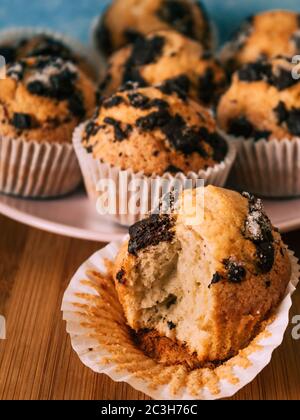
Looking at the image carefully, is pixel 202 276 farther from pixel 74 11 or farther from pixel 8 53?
pixel 74 11

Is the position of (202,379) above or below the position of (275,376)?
above

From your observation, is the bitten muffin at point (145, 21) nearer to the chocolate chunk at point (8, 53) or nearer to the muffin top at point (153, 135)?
the chocolate chunk at point (8, 53)

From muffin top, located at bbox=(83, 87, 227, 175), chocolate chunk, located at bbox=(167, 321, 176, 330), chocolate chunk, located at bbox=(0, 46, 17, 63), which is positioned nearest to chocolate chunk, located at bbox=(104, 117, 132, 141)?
muffin top, located at bbox=(83, 87, 227, 175)

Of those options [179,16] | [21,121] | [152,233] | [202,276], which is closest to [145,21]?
[179,16]

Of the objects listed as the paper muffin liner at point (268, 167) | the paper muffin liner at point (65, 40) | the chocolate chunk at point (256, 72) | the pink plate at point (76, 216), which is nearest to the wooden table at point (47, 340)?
the pink plate at point (76, 216)

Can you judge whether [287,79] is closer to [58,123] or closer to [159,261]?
[58,123]

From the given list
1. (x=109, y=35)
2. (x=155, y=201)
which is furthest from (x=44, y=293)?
(x=109, y=35)

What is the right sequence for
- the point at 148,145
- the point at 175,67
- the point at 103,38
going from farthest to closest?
the point at 103,38 < the point at 175,67 < the point at 148,145
